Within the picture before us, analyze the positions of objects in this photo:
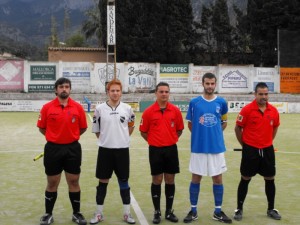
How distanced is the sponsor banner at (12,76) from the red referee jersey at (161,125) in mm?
29652

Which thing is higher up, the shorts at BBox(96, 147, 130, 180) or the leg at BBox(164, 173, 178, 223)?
the shorts at BBox(96, 147, 130, 180)

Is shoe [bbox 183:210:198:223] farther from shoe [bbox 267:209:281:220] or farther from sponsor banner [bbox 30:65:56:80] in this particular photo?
sponsor banner [bbox 30:65:56:80]

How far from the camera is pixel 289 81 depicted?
124 feet

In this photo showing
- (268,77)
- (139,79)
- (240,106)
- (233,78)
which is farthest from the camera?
(268,77)

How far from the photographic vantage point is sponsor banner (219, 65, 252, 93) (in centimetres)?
3697

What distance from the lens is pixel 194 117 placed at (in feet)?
21.8

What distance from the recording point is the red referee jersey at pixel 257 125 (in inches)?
268

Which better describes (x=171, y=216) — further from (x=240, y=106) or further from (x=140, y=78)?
(x=140, y=78)

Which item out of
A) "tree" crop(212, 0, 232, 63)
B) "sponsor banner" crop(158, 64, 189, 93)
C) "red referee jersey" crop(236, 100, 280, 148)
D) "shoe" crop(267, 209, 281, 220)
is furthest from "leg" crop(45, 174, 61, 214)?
"tree" crop(212, 0, 232, 63)

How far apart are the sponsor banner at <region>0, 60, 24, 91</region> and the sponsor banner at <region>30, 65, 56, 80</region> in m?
0.79

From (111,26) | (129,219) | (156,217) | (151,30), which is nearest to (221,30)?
(151,30)

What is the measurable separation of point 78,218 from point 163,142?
1.58 meters

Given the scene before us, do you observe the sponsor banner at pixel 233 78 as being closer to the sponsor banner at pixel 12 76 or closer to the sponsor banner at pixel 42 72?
the sponsor banner at pixel 42 72

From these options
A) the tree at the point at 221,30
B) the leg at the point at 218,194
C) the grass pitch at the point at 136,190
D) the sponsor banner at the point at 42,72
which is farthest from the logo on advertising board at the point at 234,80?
the leg at the point at 218,194
